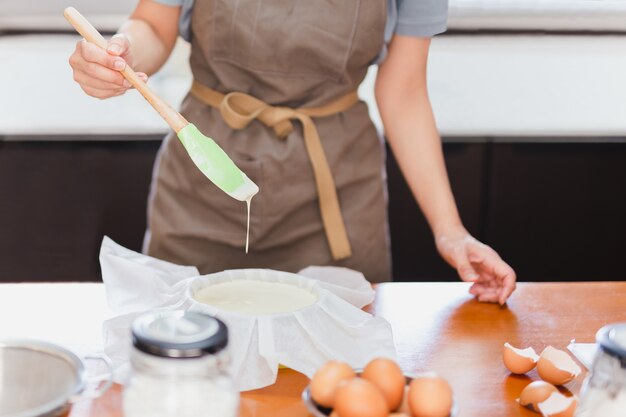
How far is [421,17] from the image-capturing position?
5.24ft

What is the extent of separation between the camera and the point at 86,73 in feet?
4.05

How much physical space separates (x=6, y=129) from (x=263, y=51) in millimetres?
948

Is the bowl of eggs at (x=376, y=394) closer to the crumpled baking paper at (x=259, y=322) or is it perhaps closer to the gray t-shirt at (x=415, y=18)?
the crumpled baking paper at (x=259, y=322)

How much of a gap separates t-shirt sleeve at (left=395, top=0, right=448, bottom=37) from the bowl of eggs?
870 mm

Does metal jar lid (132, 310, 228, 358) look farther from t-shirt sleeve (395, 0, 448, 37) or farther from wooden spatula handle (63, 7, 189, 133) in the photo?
t-shirt sleeve (395, 0, 448, 37)

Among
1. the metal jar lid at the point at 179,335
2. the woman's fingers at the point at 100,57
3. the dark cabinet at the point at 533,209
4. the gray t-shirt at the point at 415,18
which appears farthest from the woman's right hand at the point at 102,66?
the dark cabinet at the point at 533,209

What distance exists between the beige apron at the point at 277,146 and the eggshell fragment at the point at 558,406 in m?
0.70

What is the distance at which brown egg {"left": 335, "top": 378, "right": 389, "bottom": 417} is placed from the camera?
0.82 meters

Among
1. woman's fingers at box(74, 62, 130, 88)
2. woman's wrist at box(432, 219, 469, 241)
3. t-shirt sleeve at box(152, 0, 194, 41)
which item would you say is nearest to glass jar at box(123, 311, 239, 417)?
woman's fingers at box(74, 62, 130, 88)

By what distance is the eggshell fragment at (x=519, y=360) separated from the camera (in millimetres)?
1055

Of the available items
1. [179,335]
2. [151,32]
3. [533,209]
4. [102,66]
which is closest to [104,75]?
[102,66]

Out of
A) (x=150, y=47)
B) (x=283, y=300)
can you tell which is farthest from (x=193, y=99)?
(x=283, y=300)

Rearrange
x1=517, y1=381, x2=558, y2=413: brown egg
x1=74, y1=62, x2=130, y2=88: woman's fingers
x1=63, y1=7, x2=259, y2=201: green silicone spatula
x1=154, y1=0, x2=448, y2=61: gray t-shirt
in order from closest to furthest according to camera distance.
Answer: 1. x1=517, y1=381, x2=558, y2=413: brown egg
2. x1=63, y1=7, x2=259, y2=201: green silicone spatula
3. x1=74, y1=62, x2=130, y2=88: woman's fingers
4. x1=154, y1=0, x2=448, y2=61: gray t-shirt

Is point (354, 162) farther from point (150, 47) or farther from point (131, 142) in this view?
point (131, 142)
